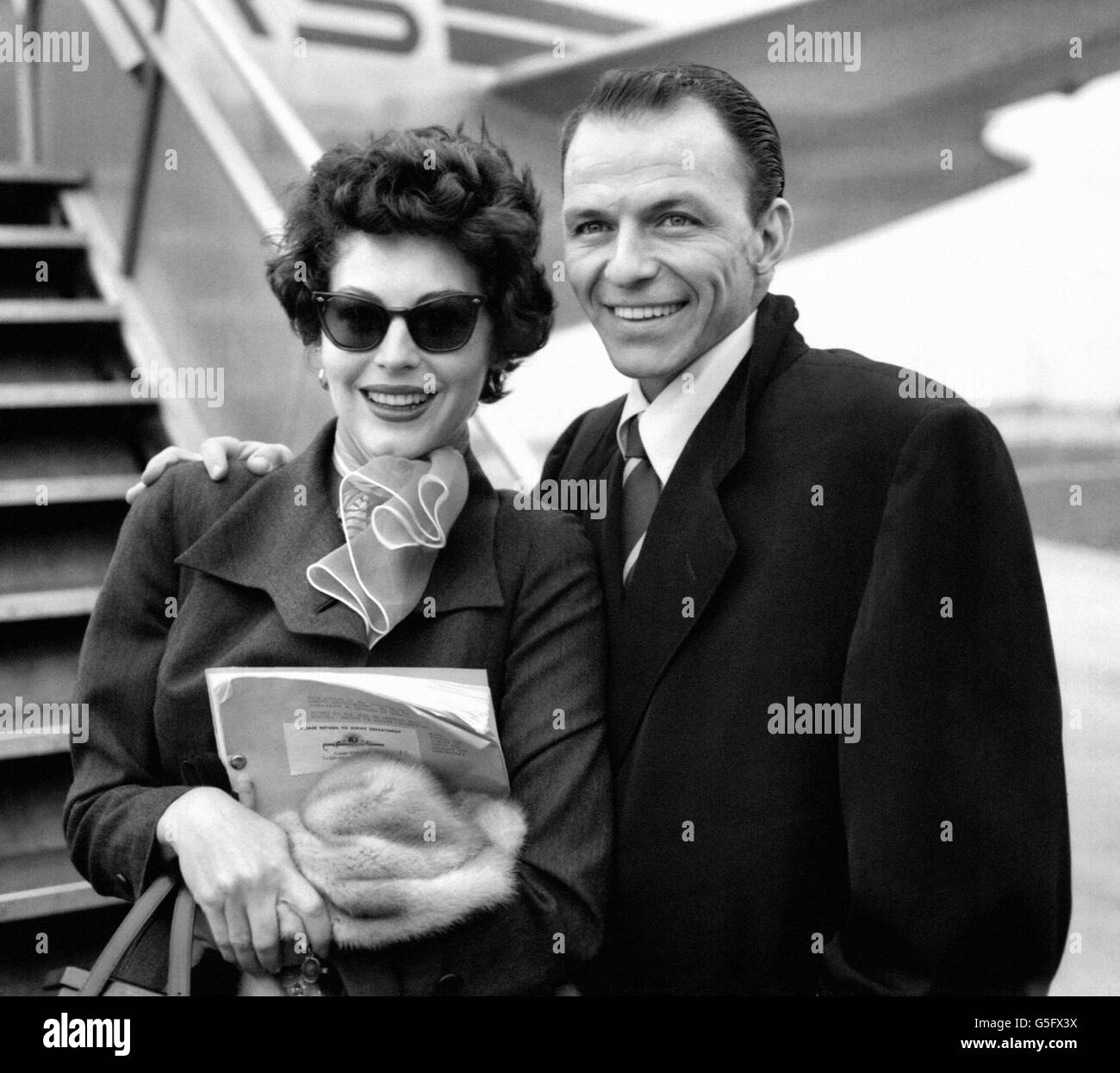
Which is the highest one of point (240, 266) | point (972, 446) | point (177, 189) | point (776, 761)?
point (177, 189)

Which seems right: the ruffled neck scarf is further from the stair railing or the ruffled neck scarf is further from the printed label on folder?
the stair railing

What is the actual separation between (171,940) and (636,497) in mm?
983

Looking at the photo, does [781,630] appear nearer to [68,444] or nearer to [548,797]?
[548,797]

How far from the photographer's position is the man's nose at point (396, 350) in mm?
1893

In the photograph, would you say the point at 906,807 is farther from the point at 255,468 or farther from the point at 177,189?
the point at 177,189

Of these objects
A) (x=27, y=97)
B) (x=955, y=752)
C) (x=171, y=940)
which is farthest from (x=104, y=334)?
(x=955, y=752)

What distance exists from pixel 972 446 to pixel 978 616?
239 mm

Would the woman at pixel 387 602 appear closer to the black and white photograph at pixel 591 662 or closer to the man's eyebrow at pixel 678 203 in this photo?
the black and white photograph at pixel 591 662

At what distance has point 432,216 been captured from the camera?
1922 mm

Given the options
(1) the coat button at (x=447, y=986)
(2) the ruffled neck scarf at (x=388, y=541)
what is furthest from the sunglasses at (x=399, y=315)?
(1) the coat button at (x=447, y=986)

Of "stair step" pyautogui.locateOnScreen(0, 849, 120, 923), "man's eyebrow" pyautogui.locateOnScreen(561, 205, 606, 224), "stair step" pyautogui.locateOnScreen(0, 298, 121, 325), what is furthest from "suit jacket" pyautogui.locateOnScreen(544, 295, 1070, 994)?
"stair step" pyautogui.locateOnScreen(0, 298, 121, 325)

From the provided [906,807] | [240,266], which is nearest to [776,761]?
[906,807]

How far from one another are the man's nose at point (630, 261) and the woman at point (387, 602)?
15 cm
